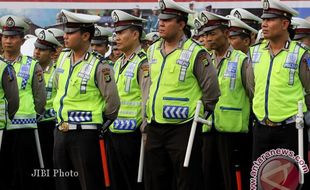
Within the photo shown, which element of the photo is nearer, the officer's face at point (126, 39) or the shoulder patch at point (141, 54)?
the shoulder patch at point (141, 54)

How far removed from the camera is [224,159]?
10.9 metres

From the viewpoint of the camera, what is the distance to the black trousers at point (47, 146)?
12875 millimetres

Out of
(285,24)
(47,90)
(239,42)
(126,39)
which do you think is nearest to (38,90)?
(47,90)

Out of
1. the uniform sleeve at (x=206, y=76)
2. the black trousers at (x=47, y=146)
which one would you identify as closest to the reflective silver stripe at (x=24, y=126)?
the black trousers at (x=47, y=146)

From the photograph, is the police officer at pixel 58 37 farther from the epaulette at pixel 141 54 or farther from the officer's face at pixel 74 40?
the officer's face at pixel 74 40

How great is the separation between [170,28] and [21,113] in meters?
2.92

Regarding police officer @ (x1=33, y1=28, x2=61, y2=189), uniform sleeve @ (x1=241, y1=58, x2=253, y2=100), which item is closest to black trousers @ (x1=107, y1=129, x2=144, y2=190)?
uniform sleeve @ (x1=241, y1=58, x2=253, y2=100)

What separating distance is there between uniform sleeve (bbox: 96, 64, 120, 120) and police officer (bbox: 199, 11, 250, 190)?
1.36 m

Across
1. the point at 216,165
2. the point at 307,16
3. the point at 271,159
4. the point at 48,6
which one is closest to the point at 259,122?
the point at 271,159

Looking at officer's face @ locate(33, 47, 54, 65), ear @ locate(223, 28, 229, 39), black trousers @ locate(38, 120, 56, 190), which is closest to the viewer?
ear @ locate(223, 28, 229, 39)

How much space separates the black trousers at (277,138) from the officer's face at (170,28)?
1.31 metres

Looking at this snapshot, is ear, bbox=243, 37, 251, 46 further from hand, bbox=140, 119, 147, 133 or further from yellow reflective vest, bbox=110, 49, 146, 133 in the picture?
hand, bbox=140, 119, 147, 133

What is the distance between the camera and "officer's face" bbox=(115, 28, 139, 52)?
11.2m

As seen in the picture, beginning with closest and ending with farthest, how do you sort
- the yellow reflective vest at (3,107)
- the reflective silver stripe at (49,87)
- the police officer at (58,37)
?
the yellow reflective vest at (3,107), the reflective silver stripe at (49,87), the police officer at (58,37)
